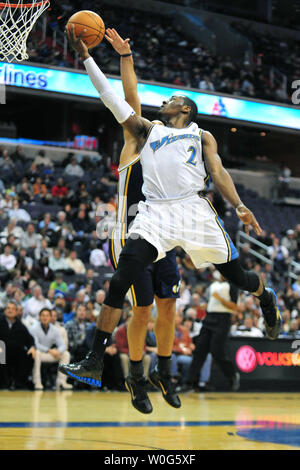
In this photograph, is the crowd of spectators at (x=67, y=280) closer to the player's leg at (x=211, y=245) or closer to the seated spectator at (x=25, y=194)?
the seated spectator at (x=25, y=194)

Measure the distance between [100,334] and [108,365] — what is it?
280 inches

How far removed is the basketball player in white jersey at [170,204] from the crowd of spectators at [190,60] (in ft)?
44.7

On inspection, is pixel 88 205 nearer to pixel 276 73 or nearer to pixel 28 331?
pixel 28 331

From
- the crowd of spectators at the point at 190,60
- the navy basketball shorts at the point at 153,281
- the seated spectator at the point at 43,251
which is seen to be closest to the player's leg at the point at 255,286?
the navy basketball shorts at the point at 153,281

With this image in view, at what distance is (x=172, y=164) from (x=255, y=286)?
1184 mm

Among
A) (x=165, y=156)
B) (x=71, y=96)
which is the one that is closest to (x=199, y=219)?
(x=165, y=156)

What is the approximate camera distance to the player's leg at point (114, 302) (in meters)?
5.26

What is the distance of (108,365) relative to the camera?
12.4m

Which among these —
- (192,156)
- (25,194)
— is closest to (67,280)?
(25,194)

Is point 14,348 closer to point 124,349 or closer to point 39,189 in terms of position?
point 124,349

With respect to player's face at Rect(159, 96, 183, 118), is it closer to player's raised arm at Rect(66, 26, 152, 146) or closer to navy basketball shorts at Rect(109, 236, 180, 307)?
player's raised arm at Rect(66, 26, 152, 146)

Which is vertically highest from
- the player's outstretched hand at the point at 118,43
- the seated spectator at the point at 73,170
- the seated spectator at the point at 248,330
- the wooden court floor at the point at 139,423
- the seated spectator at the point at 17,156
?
the seated spectator at the point at 17,156

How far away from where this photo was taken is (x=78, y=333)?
12555 mm

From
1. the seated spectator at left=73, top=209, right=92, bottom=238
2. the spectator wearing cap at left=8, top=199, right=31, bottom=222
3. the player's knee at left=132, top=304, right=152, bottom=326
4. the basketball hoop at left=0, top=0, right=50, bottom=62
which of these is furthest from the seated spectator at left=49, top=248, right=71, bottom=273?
the player's knee at left=132, top=304, right=152, bottom=326
